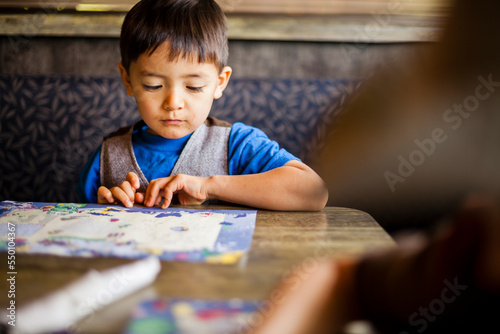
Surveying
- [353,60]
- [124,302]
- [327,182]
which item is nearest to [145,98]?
[327,182]

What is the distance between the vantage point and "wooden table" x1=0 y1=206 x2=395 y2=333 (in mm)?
440

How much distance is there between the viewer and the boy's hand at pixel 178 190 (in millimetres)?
823

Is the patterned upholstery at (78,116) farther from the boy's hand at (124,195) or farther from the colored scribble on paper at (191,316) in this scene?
the colored scribble on paper at (191,316)

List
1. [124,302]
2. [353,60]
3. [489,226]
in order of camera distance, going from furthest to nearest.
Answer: [353,60] → [124,302] → [489,226]

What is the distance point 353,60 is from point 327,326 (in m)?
1.52

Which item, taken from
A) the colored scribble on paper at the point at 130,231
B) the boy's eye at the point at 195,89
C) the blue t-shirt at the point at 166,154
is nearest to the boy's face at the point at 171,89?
the boy's eye at the point at 195,89

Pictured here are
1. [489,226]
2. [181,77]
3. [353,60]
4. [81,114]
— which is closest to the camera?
[489,226]

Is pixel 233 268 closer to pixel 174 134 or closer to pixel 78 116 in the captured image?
pixel 174 134

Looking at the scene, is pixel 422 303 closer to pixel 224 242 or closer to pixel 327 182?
pixel 224 242

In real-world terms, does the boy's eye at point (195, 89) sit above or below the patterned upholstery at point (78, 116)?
above

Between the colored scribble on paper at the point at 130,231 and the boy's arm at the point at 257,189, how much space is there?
0.16 ft

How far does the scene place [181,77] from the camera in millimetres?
969

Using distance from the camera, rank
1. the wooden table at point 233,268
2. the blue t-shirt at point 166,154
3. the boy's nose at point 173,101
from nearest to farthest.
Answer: the wooden table at point 233,268
the boy's nose at point 173,101
the blue t-shirt at point 166,154

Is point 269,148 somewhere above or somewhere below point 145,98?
below
